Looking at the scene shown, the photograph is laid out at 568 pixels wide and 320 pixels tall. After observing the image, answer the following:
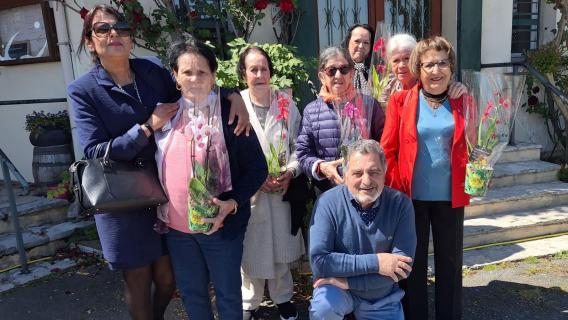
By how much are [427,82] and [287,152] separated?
0.89m

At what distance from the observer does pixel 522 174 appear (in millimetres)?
5023

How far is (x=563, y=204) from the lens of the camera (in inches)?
190

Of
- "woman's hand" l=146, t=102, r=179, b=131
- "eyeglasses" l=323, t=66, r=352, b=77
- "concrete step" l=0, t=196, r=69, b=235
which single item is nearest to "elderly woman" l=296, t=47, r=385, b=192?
"eyeglasses" l=323, t=66, r=352, b=77

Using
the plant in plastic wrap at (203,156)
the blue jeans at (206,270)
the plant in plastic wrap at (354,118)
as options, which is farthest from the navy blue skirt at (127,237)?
the plant in plastic wrap at (354,118)

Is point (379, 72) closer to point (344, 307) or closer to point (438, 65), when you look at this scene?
point (438, 65)

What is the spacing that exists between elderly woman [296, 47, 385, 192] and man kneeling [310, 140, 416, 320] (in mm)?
294

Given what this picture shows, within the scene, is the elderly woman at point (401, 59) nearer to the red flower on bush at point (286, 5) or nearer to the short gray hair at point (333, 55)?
the short gray hair at point (333, 55)

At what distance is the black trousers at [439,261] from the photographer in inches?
101

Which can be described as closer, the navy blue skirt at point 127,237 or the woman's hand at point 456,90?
the navy blue skirt at point 127,237

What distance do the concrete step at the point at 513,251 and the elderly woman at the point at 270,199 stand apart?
5.01 feet

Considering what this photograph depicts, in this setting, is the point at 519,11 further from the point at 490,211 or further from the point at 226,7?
the point at 226,7

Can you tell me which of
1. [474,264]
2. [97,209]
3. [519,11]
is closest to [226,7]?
[97,209]

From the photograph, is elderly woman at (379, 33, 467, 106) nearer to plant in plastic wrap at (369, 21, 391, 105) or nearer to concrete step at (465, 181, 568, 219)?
plant in plastic wrap at (369, 21, 391, 105)

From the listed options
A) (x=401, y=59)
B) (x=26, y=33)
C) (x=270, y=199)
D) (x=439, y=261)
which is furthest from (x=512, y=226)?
(x=26, y=33)
